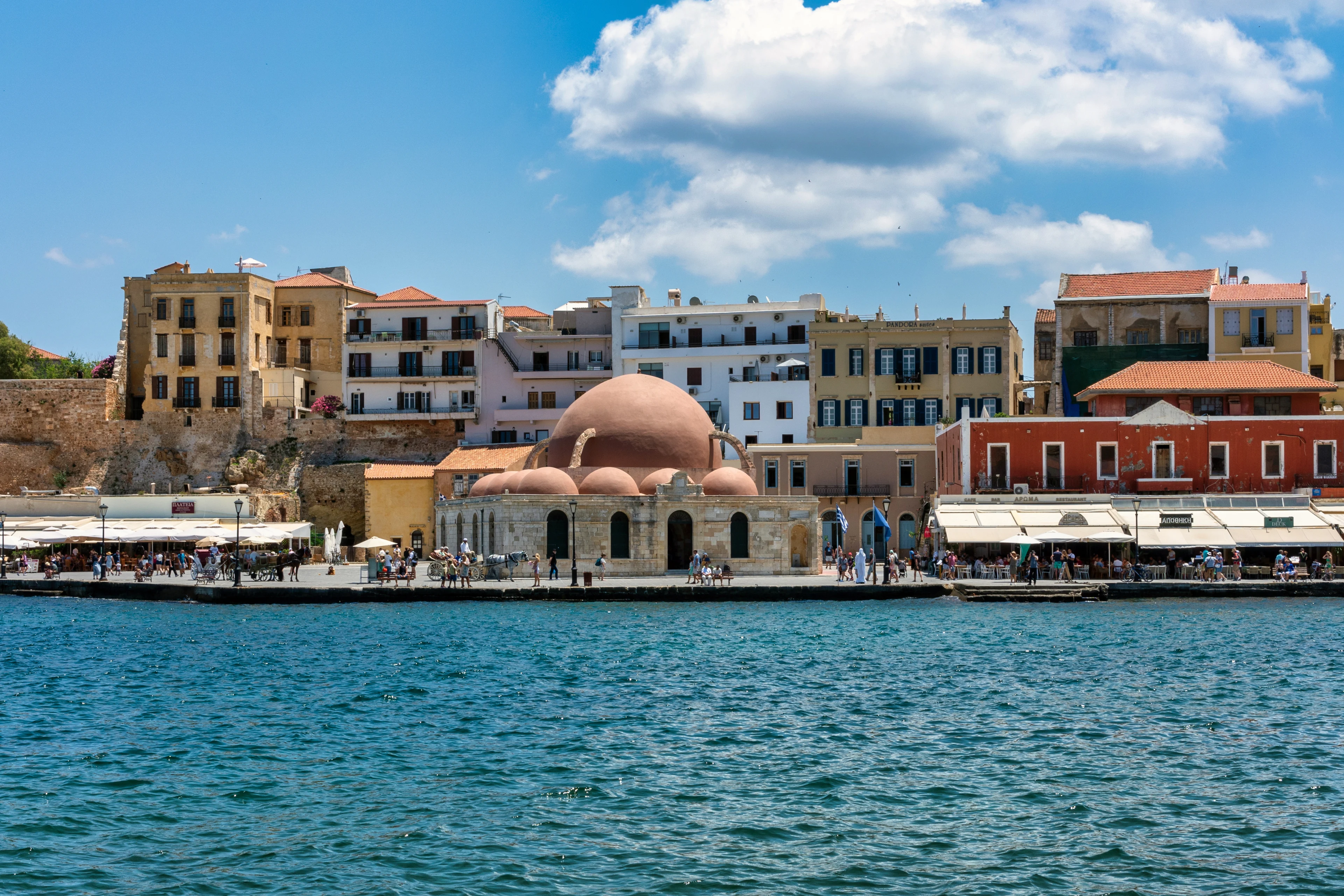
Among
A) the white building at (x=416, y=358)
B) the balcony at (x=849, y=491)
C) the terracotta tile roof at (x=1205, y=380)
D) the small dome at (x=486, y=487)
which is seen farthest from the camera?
the white building at (x=416, y=358)

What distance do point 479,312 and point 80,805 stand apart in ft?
148

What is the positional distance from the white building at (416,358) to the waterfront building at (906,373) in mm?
14794

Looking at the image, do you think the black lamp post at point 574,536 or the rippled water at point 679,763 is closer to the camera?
the rippled water at point 679,763

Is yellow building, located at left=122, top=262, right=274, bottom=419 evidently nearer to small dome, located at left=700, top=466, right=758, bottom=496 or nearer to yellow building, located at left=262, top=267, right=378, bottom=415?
yellow building, located at left=262, top=267, right=378, bottom=415

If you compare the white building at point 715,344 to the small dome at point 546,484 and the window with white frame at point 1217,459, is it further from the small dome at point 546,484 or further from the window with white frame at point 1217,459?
the window with white frame at point 1217,459

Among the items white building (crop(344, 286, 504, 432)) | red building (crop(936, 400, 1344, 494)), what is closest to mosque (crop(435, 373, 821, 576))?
red building (crop(936, 400, 1344, 494))

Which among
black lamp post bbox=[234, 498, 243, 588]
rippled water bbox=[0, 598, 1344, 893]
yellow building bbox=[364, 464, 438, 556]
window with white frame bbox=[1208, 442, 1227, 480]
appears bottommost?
rippled water bbox=[0, 598, 1344, 893]

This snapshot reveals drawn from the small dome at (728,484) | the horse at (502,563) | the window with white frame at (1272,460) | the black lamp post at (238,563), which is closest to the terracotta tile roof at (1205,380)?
the window with white frame at (1272,460)

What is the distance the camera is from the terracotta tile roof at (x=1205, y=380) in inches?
1609

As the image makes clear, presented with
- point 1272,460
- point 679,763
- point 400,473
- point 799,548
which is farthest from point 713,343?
point 679,763

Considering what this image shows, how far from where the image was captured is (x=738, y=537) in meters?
38.8

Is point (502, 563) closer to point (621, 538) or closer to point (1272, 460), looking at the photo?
point (621, 538)

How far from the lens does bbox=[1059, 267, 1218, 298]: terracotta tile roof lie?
48875 mm

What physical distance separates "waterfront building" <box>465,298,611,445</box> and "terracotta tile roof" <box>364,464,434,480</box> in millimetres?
5118
